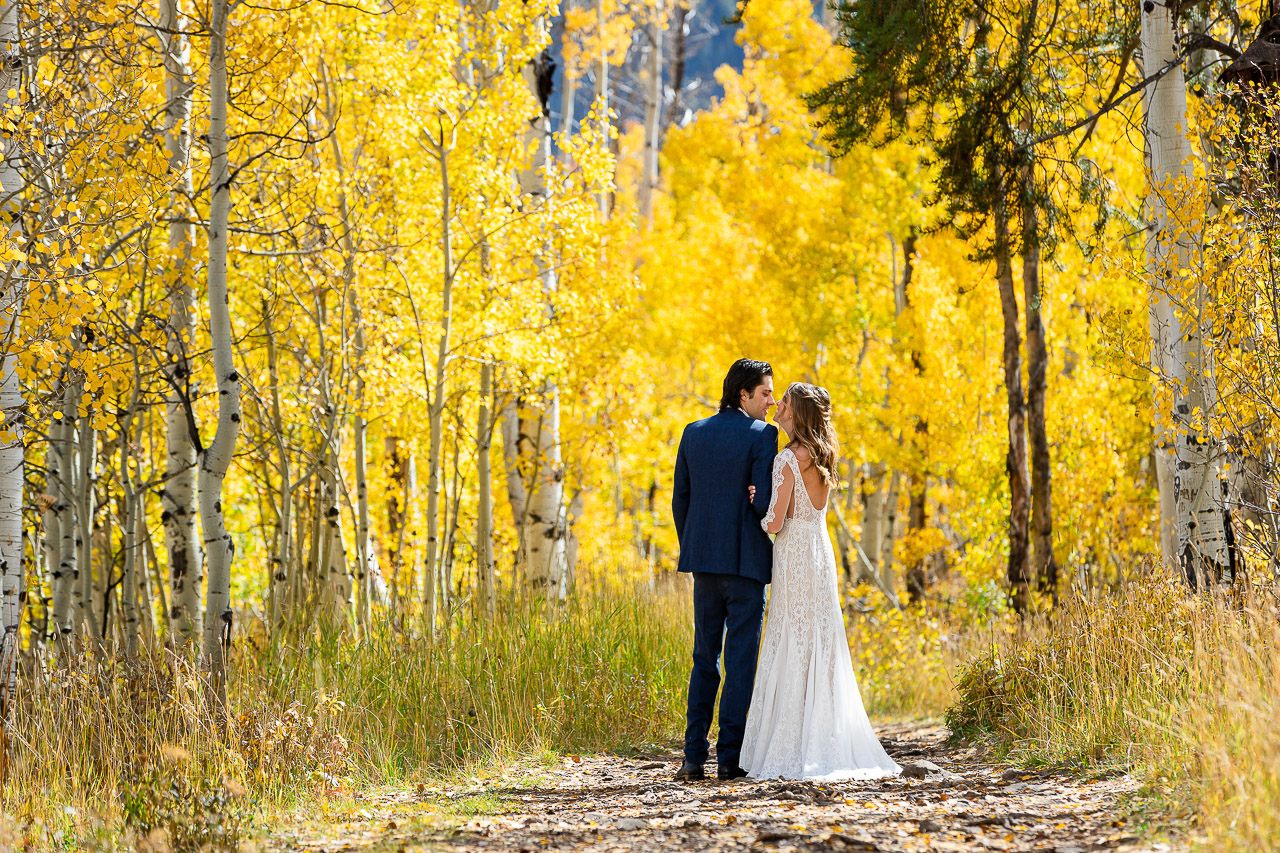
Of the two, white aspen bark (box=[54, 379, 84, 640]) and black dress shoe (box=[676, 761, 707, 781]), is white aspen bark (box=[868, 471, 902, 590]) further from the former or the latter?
white aspen bark (box=[54, 379, 84, 640])

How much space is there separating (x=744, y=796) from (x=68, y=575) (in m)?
5.19

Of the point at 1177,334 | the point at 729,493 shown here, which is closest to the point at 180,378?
the point at 729,493

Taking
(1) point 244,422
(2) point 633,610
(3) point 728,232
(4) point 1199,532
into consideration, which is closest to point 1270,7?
(4) point 1199,532

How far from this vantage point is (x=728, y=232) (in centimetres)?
1752

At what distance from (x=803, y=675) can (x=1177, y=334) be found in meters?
3.45

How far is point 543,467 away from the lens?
393 inches

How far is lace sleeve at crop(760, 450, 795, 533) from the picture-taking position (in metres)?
4.84

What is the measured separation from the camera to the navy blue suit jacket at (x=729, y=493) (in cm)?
481

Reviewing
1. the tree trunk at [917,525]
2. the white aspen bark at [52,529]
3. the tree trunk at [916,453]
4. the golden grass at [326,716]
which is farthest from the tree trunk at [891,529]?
the white aspen bark at [52,529]

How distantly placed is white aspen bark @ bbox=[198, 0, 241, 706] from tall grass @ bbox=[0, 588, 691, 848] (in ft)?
1.12

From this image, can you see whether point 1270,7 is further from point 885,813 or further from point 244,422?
point 244,422

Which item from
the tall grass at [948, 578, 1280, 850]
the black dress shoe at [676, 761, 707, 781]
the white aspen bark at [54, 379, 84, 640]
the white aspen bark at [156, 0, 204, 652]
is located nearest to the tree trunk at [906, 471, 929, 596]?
the tall grass at [948, 578, 1280, 850]

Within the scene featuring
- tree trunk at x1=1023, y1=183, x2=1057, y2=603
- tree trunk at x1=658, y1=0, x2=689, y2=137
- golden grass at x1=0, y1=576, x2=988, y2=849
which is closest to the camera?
golden grass at x1=0, y1=576, x2=988, y2=849

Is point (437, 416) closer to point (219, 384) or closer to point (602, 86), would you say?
point (219, 384)
